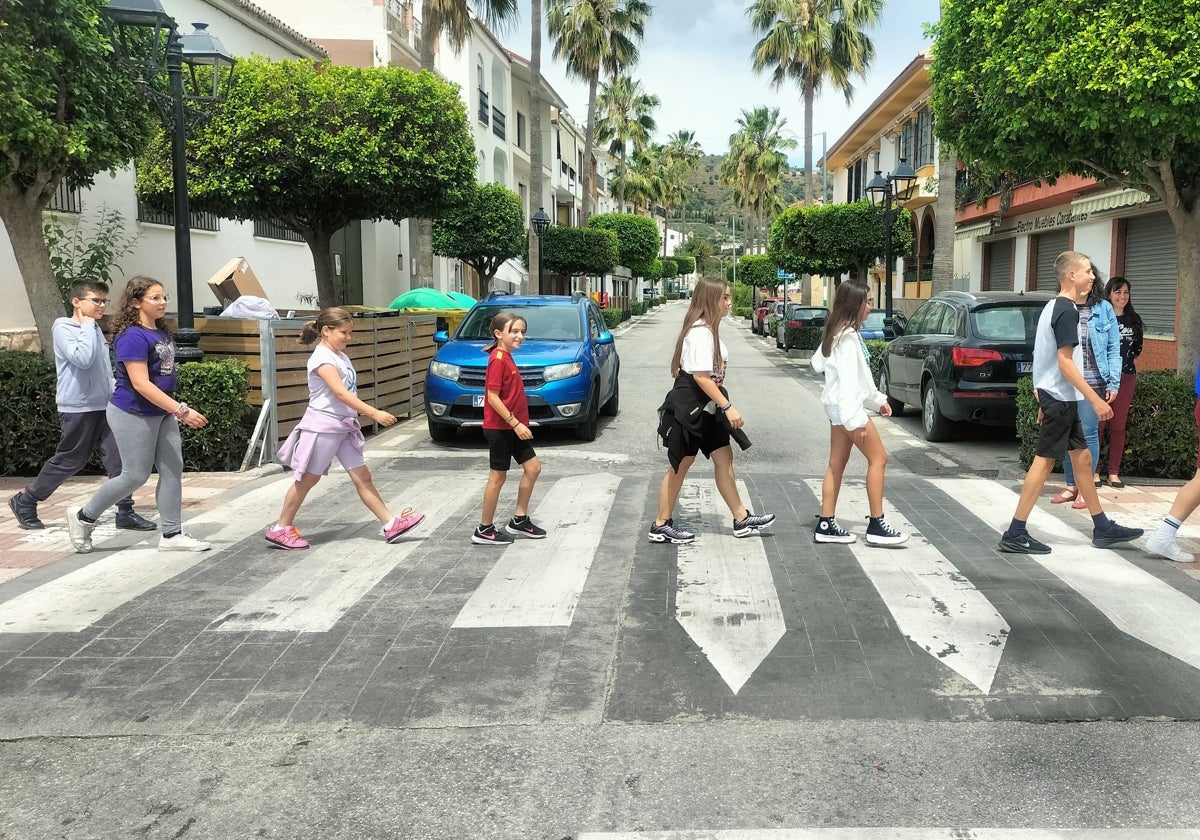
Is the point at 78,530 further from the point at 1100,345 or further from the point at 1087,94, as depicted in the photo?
the point at 1087,94

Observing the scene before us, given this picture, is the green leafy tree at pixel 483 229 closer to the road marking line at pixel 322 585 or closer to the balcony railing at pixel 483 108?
the balcony railing at pixel 483 108

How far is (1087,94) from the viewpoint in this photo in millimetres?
8781

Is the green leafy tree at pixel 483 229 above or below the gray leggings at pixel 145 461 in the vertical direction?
above

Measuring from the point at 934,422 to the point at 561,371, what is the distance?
13.8 ft

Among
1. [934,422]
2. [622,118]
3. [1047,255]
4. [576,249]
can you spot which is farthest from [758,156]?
[934,422]

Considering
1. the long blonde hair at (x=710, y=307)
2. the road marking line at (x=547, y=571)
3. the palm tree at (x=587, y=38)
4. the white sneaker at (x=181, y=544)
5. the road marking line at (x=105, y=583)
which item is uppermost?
the palm tree at (x=587, y=38)

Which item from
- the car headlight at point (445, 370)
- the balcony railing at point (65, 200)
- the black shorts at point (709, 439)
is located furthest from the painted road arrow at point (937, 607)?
the balcony railing at point (65, 200)

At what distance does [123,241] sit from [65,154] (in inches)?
249

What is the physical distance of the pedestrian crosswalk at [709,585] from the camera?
15.2 ft

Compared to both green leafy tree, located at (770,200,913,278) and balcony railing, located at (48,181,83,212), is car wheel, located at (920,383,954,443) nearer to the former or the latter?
balcony railing, located at (48,181,83,212)

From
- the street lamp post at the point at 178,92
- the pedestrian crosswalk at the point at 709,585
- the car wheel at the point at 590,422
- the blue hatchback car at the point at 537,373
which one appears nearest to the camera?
the pedestrian crosswalk at the point at 709,585

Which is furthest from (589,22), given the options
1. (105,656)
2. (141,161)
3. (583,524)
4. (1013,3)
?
(105,656)

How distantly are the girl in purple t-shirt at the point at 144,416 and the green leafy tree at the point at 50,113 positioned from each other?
11.0ft

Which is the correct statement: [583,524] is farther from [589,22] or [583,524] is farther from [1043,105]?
[589,22]
